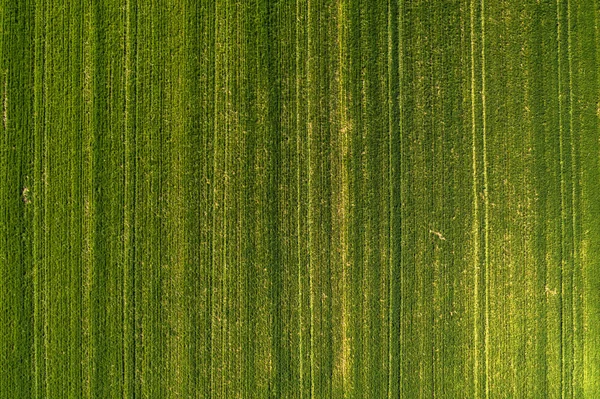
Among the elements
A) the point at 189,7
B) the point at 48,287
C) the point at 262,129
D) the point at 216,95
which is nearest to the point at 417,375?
the point at 262,129

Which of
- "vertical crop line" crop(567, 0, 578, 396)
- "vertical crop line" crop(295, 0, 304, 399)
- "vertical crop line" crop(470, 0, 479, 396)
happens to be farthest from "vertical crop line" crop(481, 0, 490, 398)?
"vertical crop line" crop(295, 0, 304, 399)

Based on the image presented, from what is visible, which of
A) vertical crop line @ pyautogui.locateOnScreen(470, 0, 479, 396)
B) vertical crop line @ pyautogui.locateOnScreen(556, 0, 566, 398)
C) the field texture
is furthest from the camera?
vertical crop line @ pyautogui.locateOnScreen(556, 0, 566, 398)

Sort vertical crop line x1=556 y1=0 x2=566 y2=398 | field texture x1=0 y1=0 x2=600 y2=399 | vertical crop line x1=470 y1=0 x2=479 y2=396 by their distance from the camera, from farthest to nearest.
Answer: vertical crop line x1=556 y1=0 x2=566 y2=398 < vertical crop line x1=470 y1=0 x2=479 y2=396 < field texture x1=0 y1=0 x2=600 y2=399

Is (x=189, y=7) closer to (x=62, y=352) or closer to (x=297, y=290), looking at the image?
(x=297, y=290)

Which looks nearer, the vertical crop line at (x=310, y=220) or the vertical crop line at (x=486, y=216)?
the vertical crop line at (x=310, y=220)

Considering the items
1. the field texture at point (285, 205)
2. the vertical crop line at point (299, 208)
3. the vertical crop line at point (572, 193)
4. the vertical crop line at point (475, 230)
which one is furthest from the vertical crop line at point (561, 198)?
the vertical crop line at point (299, 208)

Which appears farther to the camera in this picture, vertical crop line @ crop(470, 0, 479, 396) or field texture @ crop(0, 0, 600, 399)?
vertical crop line @ crop(470, 0, 479, 396)

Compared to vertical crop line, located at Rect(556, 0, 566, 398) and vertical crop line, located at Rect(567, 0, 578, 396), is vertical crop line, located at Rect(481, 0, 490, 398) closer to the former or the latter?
vertical crop line, located at Rect(556, 0, 566, 398)

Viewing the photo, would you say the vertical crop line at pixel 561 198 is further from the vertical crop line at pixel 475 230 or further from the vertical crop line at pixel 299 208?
the vertical crop line at pixel 299 208
